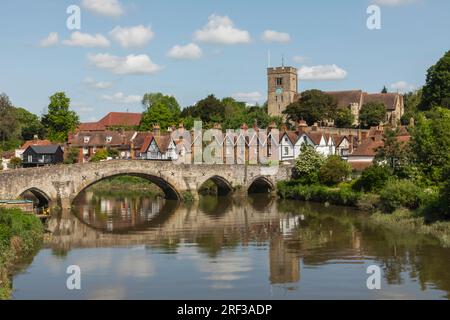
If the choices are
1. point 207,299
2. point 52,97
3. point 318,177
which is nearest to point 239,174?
point 318,177

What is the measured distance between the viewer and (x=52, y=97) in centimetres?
8431

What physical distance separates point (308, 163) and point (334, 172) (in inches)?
165

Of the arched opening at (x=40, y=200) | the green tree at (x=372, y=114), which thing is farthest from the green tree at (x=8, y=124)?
the green tree at (x=372, y=114)

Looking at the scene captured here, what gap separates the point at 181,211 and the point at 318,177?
14.2 meters

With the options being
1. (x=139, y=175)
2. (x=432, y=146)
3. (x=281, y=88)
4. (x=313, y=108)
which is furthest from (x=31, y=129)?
(x=432, y=146)

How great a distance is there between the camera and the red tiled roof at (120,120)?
339 feet

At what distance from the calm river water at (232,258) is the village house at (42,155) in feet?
106

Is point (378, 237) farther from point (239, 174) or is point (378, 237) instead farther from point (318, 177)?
point (239, 174)

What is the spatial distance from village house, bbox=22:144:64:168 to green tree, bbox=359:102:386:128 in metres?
39.4

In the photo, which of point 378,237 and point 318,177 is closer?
point 378,237

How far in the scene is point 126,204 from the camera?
5803cm

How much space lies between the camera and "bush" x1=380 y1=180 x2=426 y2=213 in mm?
41406

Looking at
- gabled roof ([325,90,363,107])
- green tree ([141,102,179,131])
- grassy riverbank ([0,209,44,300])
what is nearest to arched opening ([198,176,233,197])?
green tree ([141,102,179,131])
